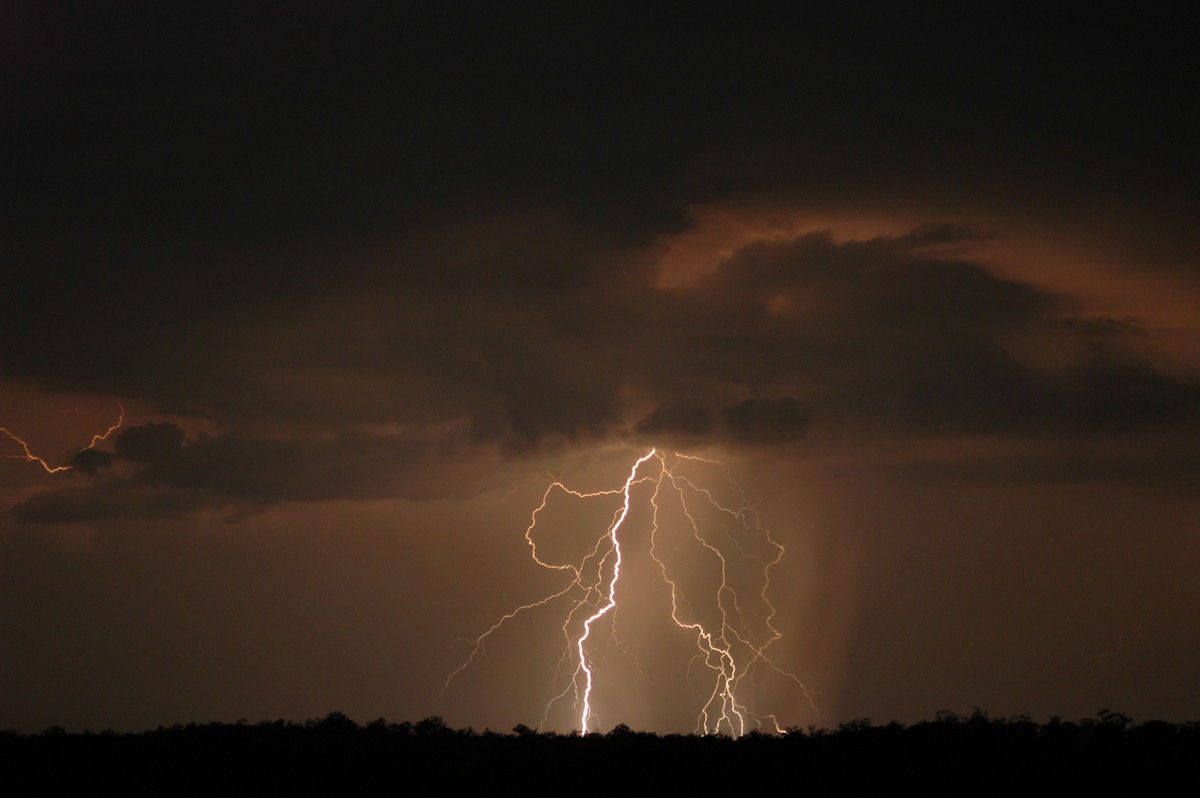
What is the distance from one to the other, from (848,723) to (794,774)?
2.91m

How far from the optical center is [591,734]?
61.5 feet

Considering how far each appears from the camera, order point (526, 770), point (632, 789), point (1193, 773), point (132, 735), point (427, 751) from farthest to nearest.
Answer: point (132, 735) < point (427, 751) < point (526, 770) < point (632, 789) < point (1193, 773)

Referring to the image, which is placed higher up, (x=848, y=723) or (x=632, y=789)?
(x=848, y=723)

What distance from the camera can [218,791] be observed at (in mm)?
16484

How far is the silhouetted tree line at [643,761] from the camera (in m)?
15.0

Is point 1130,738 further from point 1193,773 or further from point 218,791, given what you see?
point 218,791

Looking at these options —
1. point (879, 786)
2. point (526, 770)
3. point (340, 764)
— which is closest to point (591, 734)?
point (526, 770)

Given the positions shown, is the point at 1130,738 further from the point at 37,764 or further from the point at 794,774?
the point at 37,764

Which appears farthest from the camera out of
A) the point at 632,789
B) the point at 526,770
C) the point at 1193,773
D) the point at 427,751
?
the point at 427,751

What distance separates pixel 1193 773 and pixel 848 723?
5.23 metres

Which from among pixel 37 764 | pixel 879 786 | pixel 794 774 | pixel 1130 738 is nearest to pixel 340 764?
pixel 37 764

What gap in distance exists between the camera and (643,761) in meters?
16.6

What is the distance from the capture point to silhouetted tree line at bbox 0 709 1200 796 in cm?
1505

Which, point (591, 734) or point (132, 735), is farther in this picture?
point (132, 735)
